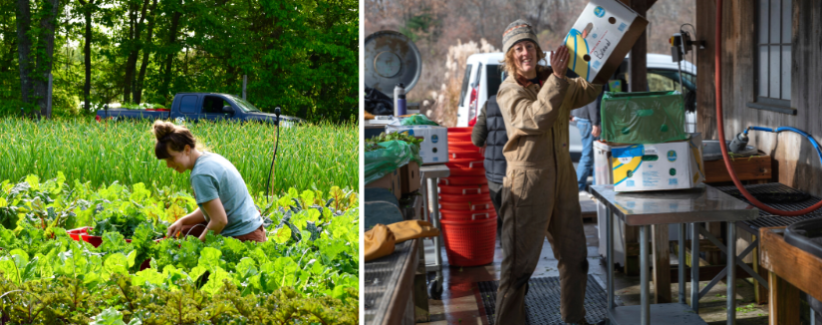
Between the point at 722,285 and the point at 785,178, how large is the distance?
0.72 meters

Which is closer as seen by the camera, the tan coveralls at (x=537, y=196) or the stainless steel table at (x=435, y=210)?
the tan coveralls at (x=537, y=196)

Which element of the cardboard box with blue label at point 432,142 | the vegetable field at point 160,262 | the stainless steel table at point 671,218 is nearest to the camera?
the vegetable field at point 160,262

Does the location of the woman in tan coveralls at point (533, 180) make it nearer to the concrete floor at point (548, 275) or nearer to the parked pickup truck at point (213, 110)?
the concrete floor at point (548, 275)

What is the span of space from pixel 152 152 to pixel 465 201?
208 cm

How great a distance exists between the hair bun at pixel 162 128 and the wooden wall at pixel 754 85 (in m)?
3.09

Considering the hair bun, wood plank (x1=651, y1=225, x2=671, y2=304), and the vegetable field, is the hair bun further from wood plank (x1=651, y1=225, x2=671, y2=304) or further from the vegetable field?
wood plank (x1=651, y1=225, x2=671, y2=304)

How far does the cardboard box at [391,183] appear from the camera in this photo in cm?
291

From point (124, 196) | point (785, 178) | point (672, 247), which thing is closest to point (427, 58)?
point (672, 247)

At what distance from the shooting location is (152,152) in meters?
2.93

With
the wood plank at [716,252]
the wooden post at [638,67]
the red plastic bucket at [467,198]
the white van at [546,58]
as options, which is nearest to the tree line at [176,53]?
the red plastic bucket at [467,198]

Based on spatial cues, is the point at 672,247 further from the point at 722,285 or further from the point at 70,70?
the point at 70,70

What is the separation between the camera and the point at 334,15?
9.09 feet

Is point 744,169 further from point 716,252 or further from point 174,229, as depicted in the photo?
point 174,229

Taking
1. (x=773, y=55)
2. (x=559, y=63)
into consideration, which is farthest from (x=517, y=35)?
(x=773, y=55)
